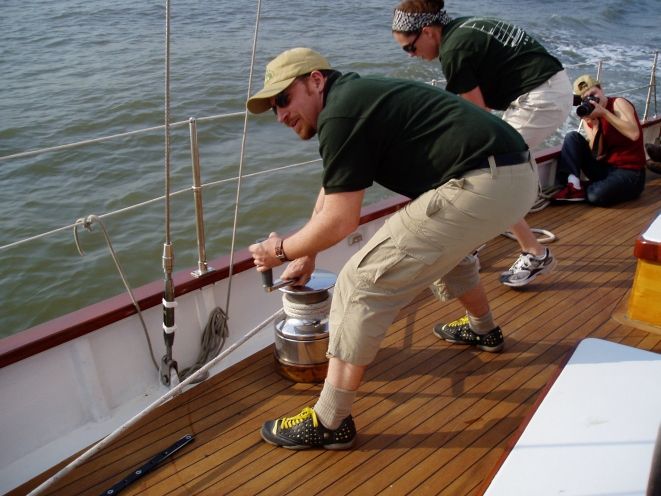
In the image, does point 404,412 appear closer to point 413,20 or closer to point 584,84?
point 413,20

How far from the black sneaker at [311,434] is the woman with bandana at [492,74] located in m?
0.65

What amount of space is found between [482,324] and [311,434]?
886 mm

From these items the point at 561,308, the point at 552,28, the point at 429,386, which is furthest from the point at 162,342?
the point at 552,28

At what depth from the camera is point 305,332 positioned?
2.51m

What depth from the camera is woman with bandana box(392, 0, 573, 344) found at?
2.69 meters

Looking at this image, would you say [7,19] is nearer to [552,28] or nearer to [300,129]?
[552,28]

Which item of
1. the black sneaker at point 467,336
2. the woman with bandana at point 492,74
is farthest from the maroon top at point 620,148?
the black sneaker at point 467,336

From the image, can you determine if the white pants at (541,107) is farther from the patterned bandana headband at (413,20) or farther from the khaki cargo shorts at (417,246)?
the khaki cargo shorts at (417,246)

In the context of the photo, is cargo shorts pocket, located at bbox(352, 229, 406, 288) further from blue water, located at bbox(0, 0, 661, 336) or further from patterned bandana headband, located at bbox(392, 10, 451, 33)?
blue water, located at bbox(0, 0, 661, 336)

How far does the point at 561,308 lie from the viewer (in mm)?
3039

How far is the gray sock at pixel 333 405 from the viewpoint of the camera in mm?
2049

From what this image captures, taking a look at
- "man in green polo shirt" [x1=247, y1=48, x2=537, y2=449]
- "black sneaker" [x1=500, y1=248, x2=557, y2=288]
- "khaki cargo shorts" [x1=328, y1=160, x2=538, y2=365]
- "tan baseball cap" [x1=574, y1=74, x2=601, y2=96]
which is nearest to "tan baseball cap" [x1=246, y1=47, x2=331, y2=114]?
"man in green polo shirt" [x1=247, y1=48, x2=537, y2=449]

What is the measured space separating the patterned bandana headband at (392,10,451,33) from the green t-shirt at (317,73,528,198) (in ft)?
2.99

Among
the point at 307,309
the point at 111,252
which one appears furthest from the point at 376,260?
the point at 111,252
